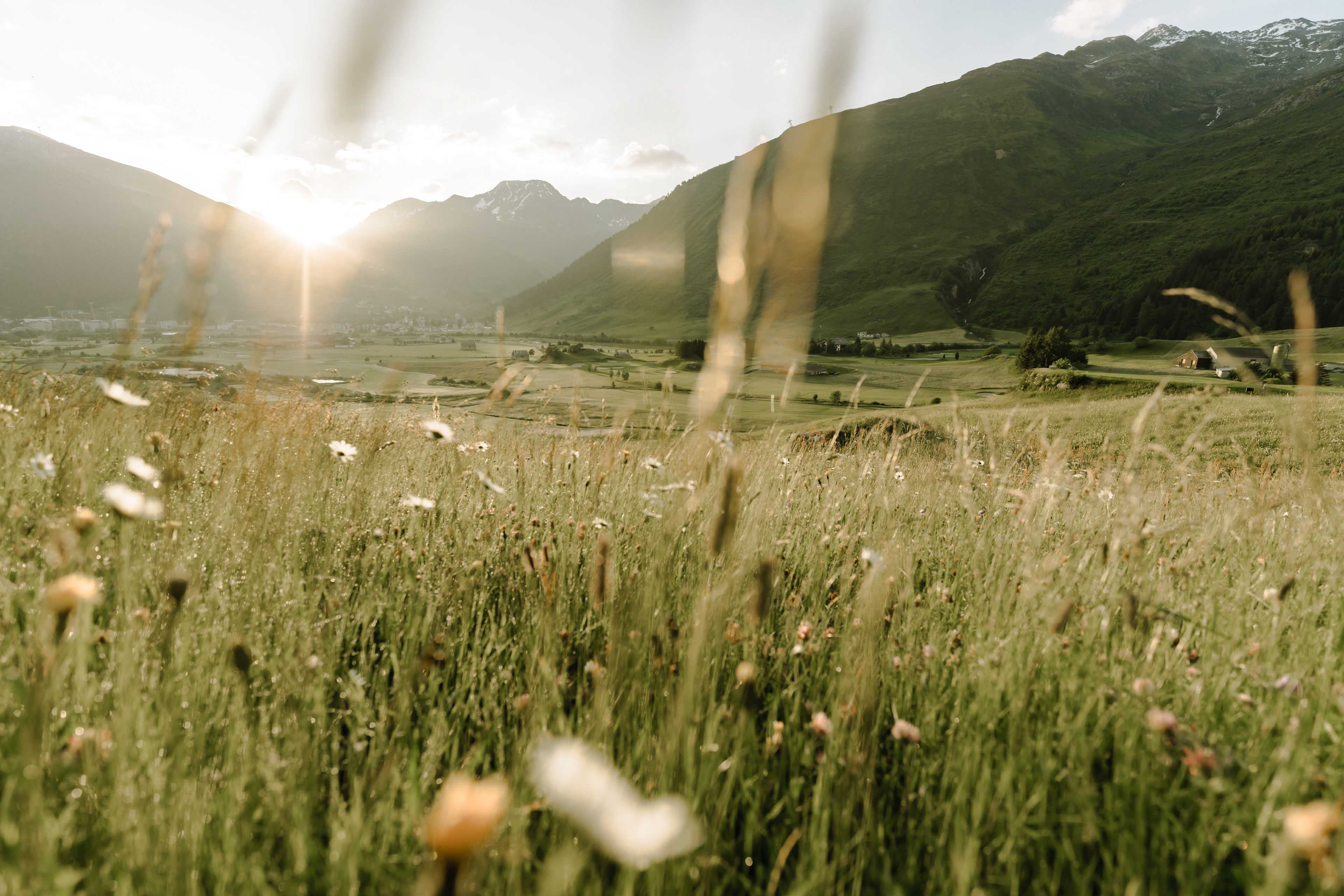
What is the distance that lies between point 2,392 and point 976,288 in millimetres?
184797

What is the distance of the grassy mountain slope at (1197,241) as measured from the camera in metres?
127

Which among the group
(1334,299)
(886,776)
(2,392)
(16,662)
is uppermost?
(1334,299)

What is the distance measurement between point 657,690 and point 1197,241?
193792 mm

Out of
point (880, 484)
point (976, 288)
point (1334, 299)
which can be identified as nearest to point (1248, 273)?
point (1334, 299)

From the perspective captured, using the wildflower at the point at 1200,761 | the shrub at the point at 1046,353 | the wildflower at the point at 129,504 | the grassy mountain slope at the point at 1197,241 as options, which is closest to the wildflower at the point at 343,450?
the wildflower at the point at 129,504

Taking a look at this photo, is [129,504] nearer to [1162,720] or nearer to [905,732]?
[905,732]

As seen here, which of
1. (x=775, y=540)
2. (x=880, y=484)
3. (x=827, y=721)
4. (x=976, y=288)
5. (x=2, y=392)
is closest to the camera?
(x=827, y=721)

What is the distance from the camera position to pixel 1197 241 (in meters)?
148

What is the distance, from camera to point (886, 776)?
1708 millimetres

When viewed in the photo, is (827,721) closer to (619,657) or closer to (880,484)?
(619,657)

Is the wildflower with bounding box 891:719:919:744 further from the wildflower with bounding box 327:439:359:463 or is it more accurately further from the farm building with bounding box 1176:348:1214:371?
the farm building with bounding box 1176:348:1214:371

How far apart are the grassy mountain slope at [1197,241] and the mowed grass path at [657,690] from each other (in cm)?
14580

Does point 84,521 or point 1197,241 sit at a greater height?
point 1197,241

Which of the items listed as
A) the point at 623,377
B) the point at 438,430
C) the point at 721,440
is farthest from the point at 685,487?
the point at 623,377
